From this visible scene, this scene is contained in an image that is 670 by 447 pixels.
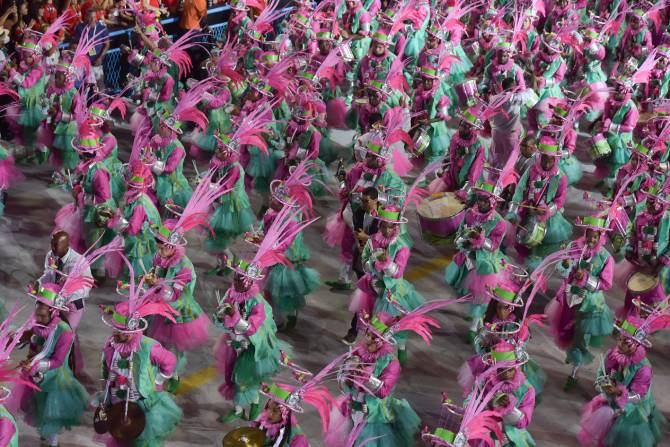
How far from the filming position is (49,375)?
24.1ft

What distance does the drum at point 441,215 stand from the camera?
953cm

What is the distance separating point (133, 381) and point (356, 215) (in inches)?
126

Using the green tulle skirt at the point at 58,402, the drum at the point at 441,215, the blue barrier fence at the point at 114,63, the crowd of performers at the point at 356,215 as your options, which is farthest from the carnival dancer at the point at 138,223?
the blue barrier fence at the point at 114,63

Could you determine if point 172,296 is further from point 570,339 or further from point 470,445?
point 570,339

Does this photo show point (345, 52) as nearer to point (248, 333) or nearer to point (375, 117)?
point (375, 117)

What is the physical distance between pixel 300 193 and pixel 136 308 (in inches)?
97.8

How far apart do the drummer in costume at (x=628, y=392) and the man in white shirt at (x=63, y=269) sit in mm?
3586

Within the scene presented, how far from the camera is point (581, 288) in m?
8.48

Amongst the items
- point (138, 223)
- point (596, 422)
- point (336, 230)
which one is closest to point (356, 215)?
point (336, 230)

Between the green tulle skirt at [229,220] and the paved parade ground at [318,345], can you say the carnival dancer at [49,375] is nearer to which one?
the paved parade ground at [318,345]

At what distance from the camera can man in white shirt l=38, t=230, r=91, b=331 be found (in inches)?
302

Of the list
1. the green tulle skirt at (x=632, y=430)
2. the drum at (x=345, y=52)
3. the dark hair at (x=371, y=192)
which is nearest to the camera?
the green tulle skirt at (x=632, y=430)

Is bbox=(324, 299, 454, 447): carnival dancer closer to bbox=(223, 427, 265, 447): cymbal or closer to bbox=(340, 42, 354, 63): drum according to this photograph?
bbox=(223, 427, 265, 447): cymbal

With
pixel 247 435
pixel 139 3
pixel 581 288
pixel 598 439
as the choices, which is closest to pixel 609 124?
pixel 581 288
